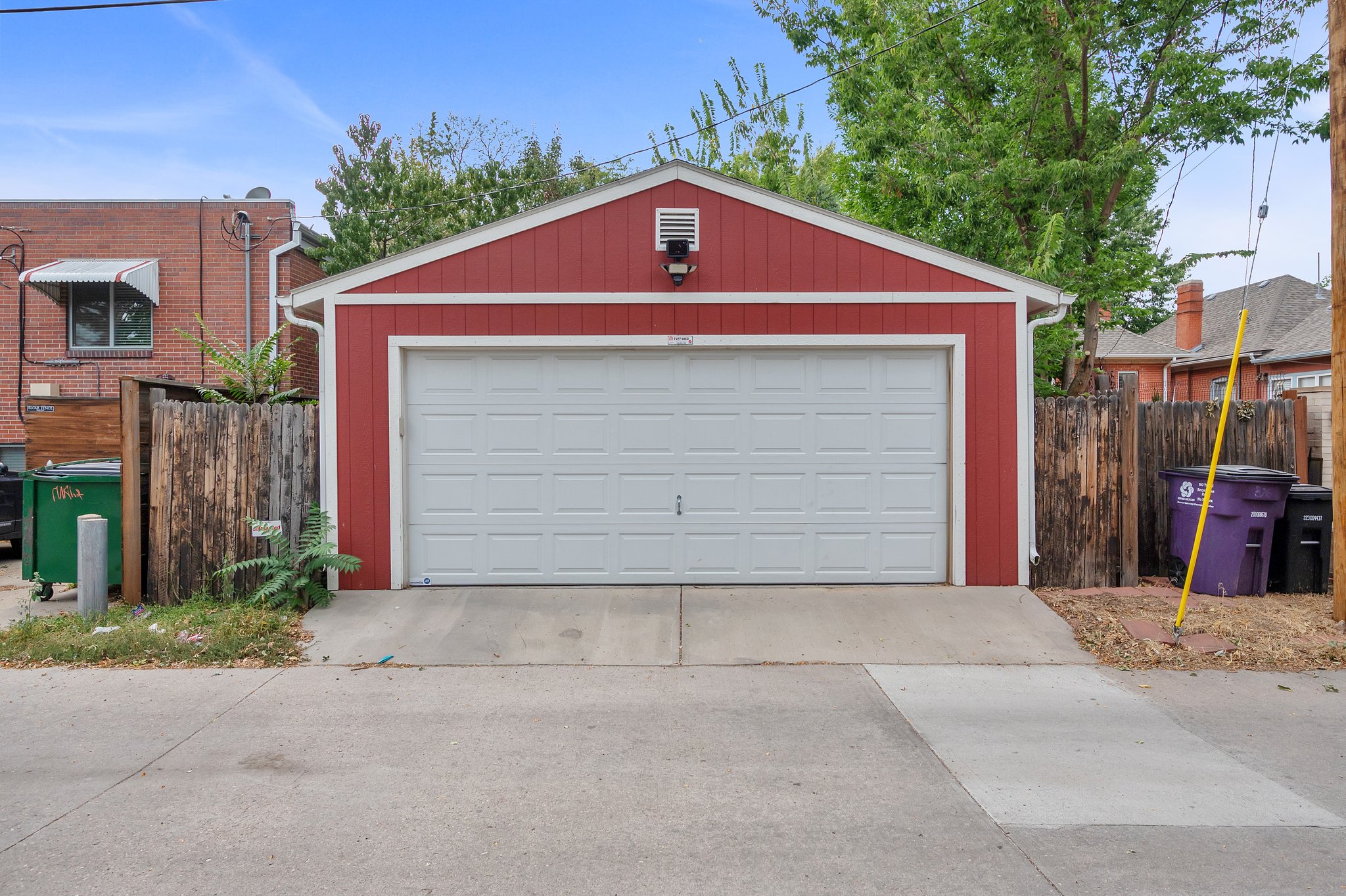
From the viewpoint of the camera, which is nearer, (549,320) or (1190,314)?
(549,320)

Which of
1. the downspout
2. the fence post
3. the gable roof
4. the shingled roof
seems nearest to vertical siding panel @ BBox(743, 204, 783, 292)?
the gable roof

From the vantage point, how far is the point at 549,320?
730cm

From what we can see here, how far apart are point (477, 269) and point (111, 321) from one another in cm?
913

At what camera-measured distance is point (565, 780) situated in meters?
3.88

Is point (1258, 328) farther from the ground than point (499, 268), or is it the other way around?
point (1258, 328)

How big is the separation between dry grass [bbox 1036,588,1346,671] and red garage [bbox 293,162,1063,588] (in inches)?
33.0

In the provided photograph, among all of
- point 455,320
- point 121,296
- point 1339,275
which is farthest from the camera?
point 121,296

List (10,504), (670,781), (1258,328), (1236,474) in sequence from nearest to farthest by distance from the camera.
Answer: (670,781), (1236,474), (10,504), (1258,328)

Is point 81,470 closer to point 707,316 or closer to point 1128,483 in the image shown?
point 707,316

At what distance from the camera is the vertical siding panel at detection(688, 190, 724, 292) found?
7.30 m

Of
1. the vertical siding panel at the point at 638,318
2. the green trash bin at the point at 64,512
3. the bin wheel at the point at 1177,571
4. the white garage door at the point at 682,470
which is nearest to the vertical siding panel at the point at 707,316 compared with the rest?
the white garage door at the point at 682,470

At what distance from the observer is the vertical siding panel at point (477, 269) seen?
729cm

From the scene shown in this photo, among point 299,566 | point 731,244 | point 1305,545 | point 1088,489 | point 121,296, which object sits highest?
point 121,296

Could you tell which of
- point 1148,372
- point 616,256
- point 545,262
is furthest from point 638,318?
point 1148,372
